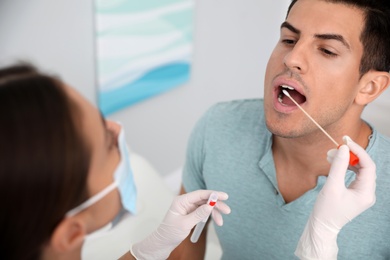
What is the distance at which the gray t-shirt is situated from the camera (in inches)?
45.1

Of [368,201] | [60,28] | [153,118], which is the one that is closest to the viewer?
[368,201]

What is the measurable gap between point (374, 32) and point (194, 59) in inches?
61.0

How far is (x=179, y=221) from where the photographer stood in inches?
42.9

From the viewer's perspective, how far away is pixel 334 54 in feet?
3.67

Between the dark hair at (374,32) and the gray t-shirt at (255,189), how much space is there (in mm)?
197

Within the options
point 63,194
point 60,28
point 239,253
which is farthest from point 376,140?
point 60,28

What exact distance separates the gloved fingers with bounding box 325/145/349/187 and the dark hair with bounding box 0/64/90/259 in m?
0.54

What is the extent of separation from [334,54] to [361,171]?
31 centimetres

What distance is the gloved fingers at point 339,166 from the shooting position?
0.98 metres

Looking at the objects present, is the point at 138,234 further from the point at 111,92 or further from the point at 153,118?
the point at 153,118

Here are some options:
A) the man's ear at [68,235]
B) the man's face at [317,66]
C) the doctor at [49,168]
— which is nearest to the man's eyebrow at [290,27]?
the man's face at [317,66]

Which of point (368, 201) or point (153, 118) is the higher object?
point (368, 201)

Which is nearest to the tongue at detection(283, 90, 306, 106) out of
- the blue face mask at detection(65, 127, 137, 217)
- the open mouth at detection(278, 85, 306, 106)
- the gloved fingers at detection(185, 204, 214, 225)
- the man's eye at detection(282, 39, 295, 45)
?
the open mouth at detection(278, 85, 306, 106)

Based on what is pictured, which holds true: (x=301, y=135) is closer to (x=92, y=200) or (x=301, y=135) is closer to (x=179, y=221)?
(x=179, y=221)
